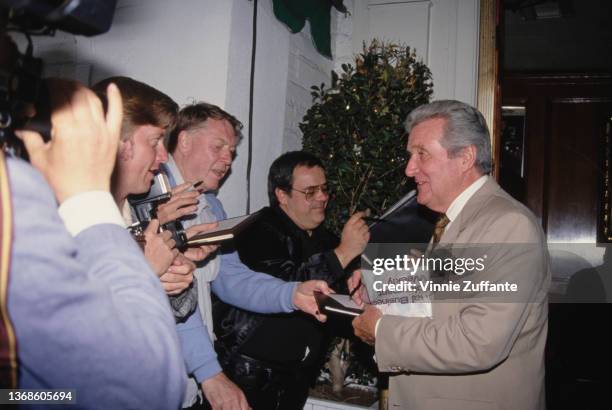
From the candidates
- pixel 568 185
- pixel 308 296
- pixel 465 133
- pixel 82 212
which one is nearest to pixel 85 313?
pixel 82 212

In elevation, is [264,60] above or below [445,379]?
above

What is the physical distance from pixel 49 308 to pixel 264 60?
8.55 feet

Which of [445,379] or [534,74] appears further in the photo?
[534,74]

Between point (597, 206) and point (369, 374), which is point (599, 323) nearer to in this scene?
point (597, 206)

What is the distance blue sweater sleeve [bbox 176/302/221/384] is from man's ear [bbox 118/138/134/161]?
657 millimetres

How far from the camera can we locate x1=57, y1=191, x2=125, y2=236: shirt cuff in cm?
70

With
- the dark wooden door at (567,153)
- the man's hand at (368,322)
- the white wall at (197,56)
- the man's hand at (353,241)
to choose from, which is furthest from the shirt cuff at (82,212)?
the dark wooden door at (567,153)

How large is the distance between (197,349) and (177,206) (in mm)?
589

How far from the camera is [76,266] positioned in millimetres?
622

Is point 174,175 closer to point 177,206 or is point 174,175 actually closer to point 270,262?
point 177,206

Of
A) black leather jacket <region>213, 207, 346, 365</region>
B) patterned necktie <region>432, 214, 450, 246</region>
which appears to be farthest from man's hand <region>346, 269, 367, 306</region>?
patterned necktie <region>432, 214, 450, 246</region>

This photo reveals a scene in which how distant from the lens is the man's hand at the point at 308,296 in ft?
6.79

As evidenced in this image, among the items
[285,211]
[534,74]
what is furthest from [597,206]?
[285,211]

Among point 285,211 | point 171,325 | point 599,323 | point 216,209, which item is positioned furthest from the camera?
point 599,323
